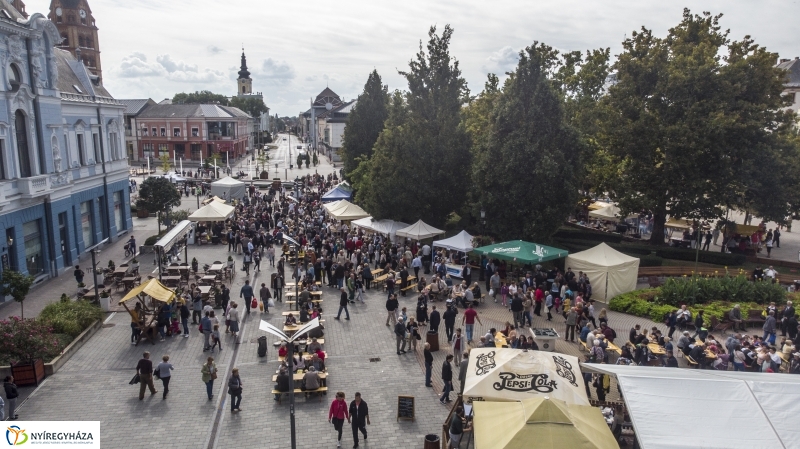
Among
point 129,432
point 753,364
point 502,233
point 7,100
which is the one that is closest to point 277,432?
point 129,432

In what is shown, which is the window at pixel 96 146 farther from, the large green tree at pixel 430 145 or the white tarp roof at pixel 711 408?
the white tarp roof at pixel 711 408

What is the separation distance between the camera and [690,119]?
27.5 m

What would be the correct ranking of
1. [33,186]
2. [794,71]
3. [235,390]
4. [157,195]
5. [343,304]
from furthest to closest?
[794,71] → [157,195] → [33,186] → [343,304] → [235,390]

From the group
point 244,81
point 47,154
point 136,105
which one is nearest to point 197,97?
point 136,105

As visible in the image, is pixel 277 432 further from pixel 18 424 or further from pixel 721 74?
pixel 721 74

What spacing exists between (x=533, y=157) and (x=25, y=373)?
67.3ft

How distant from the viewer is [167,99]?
422 ft

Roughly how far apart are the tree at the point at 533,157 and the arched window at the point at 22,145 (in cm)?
2051

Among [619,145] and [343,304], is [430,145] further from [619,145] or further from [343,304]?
[343,304]

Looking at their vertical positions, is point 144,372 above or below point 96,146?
below

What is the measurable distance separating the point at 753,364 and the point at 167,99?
132 m

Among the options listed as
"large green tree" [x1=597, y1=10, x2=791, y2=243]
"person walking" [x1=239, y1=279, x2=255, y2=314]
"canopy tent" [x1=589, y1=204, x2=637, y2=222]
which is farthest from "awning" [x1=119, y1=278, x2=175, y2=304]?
"canopy tent" [x1=589, y1=204, x2=637, y2=222]

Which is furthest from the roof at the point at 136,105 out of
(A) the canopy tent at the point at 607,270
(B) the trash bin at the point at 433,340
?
(B) the trash bin at the point at 433,340

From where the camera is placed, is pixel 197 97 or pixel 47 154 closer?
pixel 47 154
